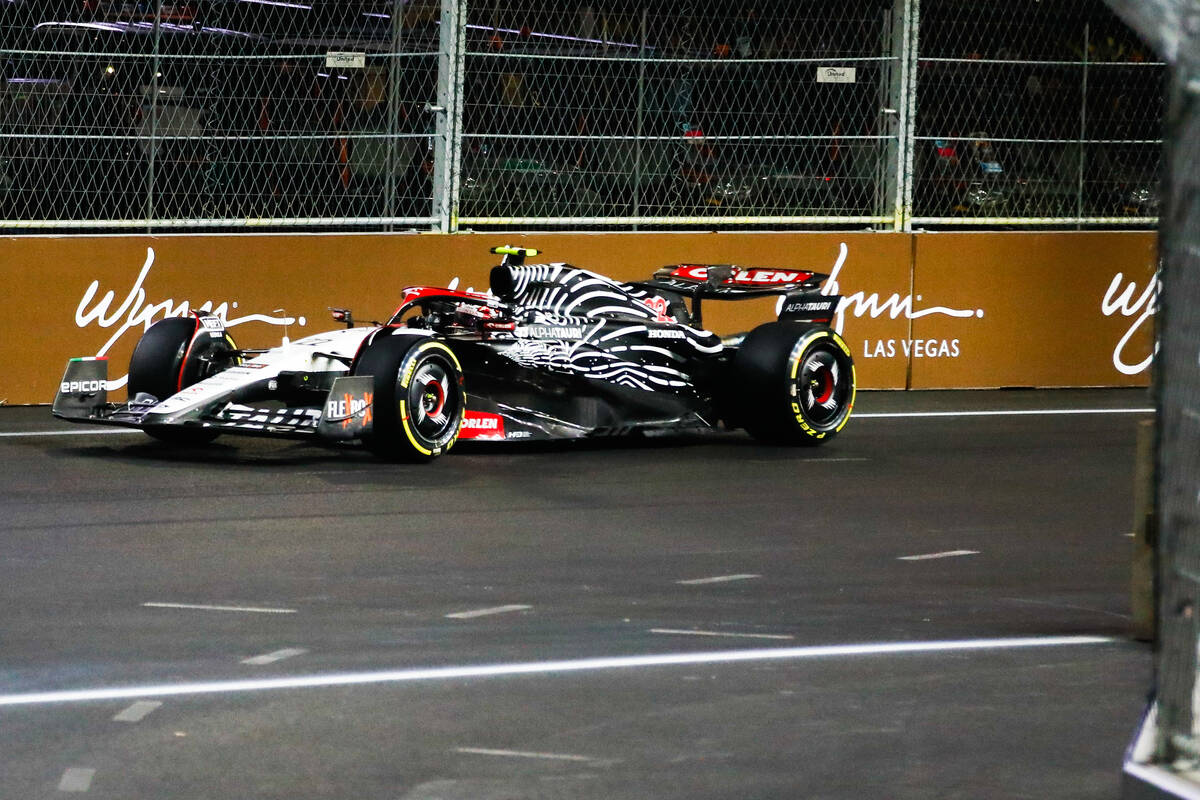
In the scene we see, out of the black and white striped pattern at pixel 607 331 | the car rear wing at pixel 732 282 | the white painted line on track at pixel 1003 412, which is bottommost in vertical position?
the white painted line on track at pixel 1003 412

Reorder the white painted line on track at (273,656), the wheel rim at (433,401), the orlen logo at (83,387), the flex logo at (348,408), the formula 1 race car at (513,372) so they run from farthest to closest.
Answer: the orlen logo at (83,387) < the wheel rim at (433,401) < the formula 1 race car at (513,372) < the flex logo at (348,408) < the white painted line on track at (273,656)

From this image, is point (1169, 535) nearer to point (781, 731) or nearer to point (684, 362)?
point (781, 731)

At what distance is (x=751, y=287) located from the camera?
37.2ft

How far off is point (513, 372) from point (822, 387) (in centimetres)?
189

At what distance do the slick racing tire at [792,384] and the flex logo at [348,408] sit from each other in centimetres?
237

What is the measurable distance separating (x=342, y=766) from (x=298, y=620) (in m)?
1.69

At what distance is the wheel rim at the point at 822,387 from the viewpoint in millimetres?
10922

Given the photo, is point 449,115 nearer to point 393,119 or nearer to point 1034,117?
point 393,119

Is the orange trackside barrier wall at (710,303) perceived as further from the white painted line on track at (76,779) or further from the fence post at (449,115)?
the white painted line on track at (76,779)

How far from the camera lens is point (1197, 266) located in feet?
9.89

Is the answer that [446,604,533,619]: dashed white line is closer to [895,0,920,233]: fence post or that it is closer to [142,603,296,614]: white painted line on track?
[142,603,296,614]: white painted line on track

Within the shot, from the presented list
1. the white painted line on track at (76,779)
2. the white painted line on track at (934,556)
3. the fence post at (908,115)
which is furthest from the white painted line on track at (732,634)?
the fence post at (908,115)

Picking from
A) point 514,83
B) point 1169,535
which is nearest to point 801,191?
point 514,83

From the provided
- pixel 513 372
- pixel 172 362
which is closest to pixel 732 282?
pixel 513 372
